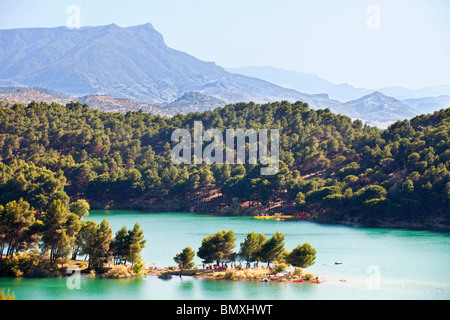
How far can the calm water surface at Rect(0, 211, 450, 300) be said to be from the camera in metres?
31.5

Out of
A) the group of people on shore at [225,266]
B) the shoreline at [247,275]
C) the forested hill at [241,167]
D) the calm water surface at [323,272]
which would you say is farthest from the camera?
the forested hill at [241,167]

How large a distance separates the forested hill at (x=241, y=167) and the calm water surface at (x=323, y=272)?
540 cm

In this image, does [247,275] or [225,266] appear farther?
[225,266]

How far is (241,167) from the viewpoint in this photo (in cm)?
8131

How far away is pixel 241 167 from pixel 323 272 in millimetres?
44292

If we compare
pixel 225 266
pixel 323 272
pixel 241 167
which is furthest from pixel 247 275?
pixel 241 167

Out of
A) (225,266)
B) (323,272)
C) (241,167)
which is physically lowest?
(323,272)

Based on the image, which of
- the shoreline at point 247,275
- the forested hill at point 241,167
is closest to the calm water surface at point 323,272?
the shoreline at point 247,275

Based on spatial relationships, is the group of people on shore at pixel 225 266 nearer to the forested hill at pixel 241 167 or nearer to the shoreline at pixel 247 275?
the shoreline at pixel 247 275

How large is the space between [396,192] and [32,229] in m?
40.9

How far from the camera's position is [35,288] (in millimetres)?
31828

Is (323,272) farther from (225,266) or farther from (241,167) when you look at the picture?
(241,167)

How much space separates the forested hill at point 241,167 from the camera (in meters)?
63.4
